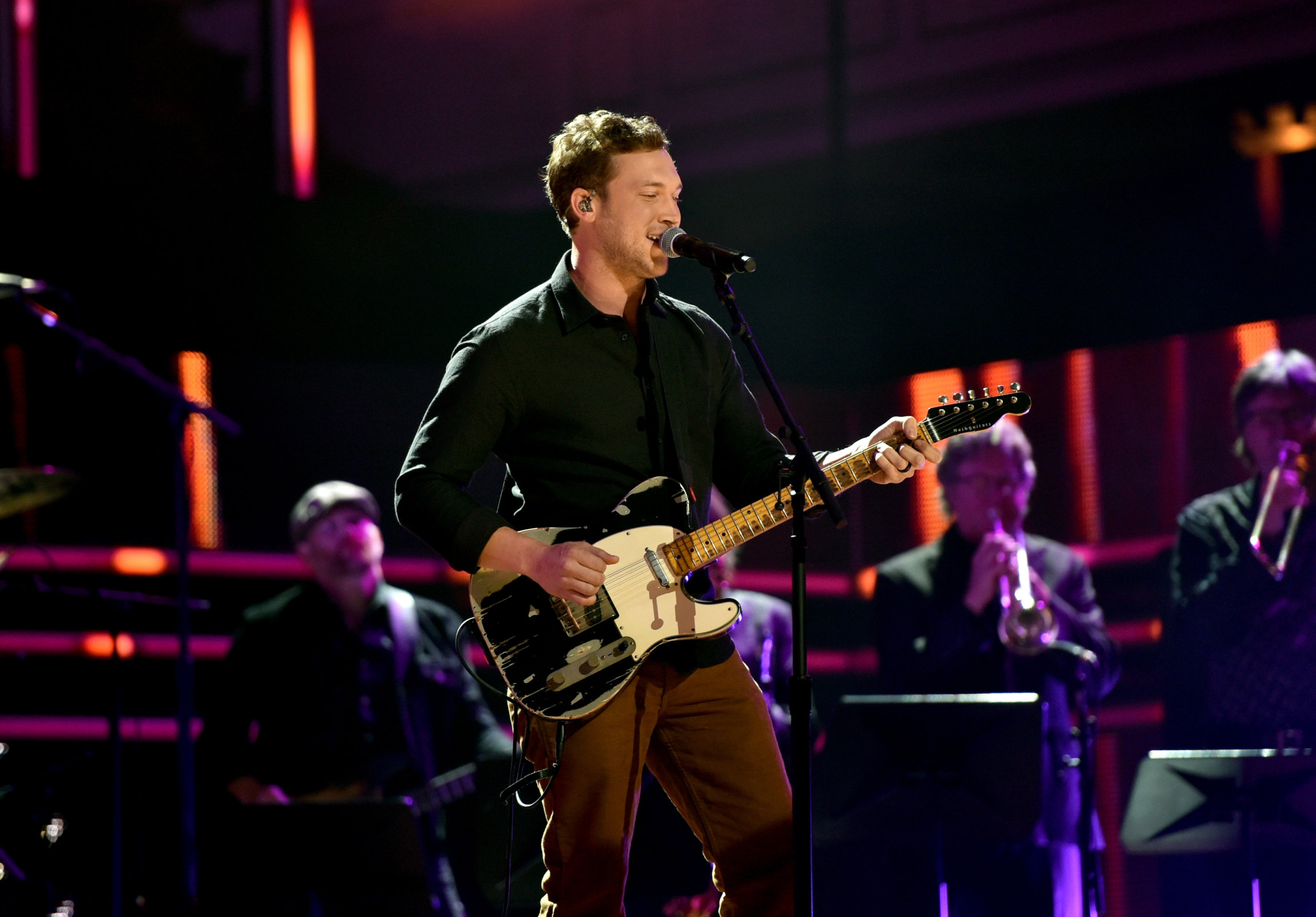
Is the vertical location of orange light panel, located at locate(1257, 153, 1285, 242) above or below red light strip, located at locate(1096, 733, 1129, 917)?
above

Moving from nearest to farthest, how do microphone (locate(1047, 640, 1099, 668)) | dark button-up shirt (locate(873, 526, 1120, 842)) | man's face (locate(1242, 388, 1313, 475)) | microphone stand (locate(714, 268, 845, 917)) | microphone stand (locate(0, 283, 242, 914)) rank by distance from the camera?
microphone stand (locate(714, 268, 845, 917)), microphone stand (locate(0, 283, 242, 914)), microphone (locate(1047, 640, 1099, 668)), dark button-up shirt (locate(873, 526, 1120, 842)), man's face (locate(1242, 388, 1313, 475))

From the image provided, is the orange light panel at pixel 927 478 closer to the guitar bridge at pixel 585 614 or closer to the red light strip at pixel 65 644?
the red light strip at pixel 65 644

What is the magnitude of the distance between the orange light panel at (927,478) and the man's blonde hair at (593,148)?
343 centimetres

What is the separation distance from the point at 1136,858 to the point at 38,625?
4.81 metres

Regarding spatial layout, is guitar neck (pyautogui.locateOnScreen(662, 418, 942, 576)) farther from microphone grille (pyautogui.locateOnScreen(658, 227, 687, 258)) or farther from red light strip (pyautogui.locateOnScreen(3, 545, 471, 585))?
red light strip (pyautogui.locateOnScreen(3, 545, 471, 585))

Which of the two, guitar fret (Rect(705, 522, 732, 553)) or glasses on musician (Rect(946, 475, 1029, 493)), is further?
glasses on musician (Rect(946, 475, 1029, 493))

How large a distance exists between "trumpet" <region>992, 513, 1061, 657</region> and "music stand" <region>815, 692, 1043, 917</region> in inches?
22.8

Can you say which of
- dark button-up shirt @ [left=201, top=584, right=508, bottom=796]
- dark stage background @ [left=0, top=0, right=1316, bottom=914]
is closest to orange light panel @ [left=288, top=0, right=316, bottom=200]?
dark stage background @ [left=0, top=0, right=1316, bottom=914]

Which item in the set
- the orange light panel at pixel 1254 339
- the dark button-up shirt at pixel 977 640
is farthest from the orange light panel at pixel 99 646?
the orange light panel at pixel 1254 339

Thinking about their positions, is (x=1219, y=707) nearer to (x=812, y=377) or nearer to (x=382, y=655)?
(x=812, y=377)

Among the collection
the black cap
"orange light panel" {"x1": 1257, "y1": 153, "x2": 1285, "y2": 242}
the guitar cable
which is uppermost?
"orange light panel" {"x1": 1257, "y1": 153, "x2": 1285, "y2": 242}

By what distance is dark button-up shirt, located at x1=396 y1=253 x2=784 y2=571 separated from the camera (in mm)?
2795

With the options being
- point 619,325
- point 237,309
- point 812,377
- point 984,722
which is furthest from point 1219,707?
point 237,309

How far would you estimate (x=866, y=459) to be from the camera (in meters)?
2.85
